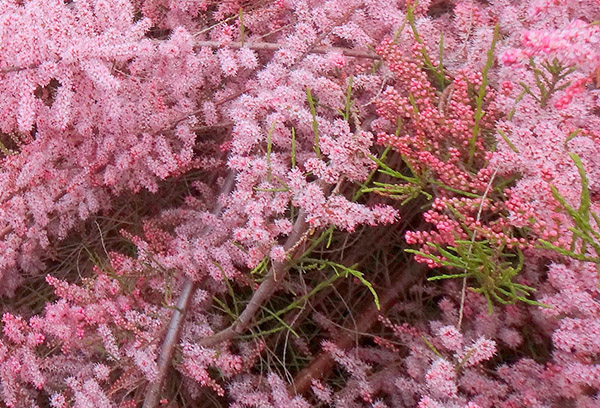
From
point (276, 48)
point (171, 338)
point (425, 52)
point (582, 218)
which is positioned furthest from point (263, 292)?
point (582, 218)

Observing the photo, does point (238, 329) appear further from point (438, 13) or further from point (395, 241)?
point (438, 13)

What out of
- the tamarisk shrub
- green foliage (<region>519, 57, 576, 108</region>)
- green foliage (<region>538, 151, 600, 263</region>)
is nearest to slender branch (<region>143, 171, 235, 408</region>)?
the tamarisk shrub

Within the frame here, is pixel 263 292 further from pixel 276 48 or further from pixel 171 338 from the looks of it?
pixel 276 48

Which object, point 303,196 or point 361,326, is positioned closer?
point 303,196

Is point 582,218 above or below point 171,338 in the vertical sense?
above

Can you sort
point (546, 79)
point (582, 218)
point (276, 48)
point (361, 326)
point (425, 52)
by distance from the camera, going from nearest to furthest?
point (582, 218) → point (546, 79) → point (425, 52) → point (276, 48) → point (361, 326)

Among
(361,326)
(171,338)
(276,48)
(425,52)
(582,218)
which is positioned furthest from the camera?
(361,326)
